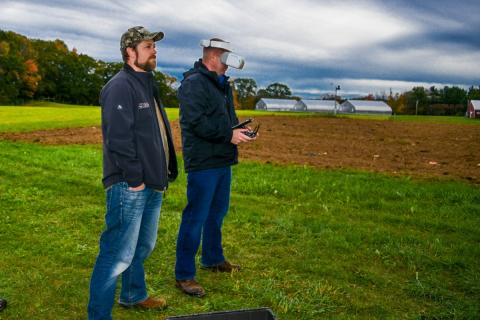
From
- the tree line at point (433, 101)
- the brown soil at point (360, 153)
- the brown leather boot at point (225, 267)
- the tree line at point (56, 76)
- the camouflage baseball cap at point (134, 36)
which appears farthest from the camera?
the tree line at point (433, 101)

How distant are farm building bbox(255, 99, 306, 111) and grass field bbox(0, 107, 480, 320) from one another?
398ft

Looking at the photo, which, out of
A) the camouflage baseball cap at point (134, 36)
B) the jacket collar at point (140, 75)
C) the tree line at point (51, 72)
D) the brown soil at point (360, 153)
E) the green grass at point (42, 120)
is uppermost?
the tree line at point (51, 72)

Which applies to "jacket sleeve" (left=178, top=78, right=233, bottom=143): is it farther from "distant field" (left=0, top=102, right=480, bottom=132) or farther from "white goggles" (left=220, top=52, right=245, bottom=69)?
"distant field" (left=0, top=102, right=480, bottom=132)

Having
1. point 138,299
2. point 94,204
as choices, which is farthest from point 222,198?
point 94,204


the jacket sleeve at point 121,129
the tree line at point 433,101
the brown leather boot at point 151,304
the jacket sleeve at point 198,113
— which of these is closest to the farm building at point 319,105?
the tree line at point 433,101

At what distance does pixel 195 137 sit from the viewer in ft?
17.9

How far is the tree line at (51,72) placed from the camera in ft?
272

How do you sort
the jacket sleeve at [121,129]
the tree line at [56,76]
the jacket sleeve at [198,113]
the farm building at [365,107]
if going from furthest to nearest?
the farm building at [365,107] < the tree line at [56,76] < the jacket sleeve at [198,113] < the jacket sleeve at [121,129]

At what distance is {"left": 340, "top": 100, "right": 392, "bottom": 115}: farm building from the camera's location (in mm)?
128750

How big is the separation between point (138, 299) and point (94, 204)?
15.4 feet

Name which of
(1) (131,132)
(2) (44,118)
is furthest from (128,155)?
(2) (44,118)

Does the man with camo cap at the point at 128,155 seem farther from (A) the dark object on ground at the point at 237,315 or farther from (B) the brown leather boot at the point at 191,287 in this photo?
(B) the brown leather boot at the point at 191,287

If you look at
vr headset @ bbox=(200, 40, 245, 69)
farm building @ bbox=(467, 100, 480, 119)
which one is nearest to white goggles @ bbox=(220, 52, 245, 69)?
vr headset @ bbox=(200, 40, 245, 69)

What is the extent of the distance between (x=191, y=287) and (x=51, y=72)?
9512 cm
